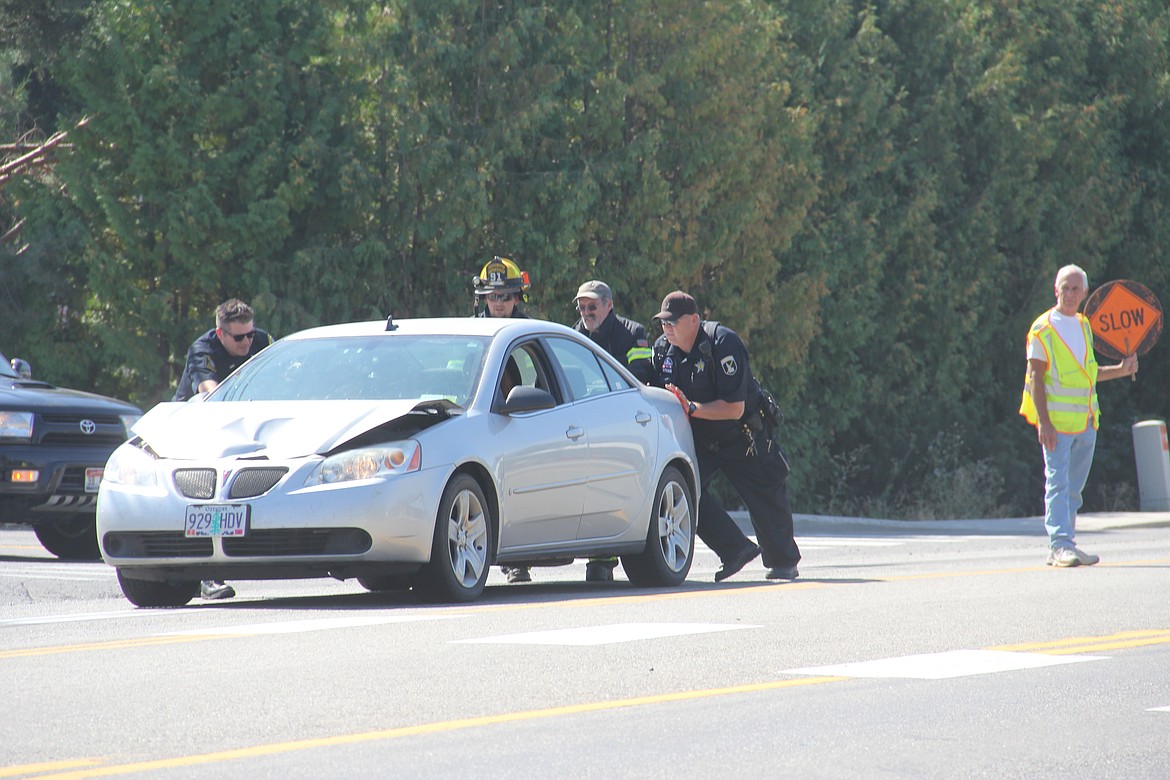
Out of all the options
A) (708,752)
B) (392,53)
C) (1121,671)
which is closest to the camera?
(708,752)

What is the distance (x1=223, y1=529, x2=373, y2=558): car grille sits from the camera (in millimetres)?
9867

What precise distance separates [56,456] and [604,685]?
9.32 meters

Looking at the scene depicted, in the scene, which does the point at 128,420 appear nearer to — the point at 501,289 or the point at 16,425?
the point at 16,425

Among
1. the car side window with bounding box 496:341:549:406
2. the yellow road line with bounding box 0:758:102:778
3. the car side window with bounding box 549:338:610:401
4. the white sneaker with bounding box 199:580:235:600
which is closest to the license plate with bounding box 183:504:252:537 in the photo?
the white sneaker with bounding box 199:580:235:600

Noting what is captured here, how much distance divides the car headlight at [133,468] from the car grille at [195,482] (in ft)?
0.49

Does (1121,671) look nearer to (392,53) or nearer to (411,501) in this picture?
(411,501)

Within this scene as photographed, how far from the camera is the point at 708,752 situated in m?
5.62

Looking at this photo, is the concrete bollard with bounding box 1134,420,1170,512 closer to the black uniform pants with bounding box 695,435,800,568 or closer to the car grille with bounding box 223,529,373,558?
the black uniform pants with bounding box 695,435,800,568

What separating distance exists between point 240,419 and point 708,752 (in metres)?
5.23

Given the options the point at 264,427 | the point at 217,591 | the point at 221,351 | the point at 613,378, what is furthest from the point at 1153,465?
the point at 264,427

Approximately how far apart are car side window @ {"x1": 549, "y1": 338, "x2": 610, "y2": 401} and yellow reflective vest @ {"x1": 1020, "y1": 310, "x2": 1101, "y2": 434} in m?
3.41

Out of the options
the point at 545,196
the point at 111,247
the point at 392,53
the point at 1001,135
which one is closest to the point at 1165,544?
the point at 545,196

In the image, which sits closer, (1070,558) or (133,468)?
(133,468)

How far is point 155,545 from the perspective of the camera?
10.1m
